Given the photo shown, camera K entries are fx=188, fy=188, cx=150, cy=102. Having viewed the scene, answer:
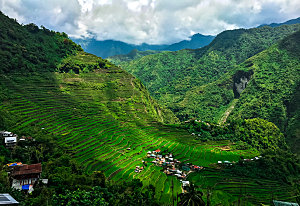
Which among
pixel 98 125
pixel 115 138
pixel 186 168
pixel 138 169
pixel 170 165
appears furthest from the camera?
pixel 98 125

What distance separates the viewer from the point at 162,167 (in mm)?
44281

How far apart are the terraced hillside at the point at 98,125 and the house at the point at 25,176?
14488 millimetres

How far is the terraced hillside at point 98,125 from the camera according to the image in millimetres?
41250

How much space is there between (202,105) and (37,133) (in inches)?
4547

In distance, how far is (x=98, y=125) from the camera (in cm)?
5631

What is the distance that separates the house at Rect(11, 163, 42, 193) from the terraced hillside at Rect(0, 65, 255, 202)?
570 inches

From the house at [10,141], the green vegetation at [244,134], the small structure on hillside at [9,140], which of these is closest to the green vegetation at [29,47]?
the small structure on hillside at [9,140]

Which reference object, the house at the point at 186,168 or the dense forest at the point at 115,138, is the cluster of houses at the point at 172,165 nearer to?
the house at the point at 186,168

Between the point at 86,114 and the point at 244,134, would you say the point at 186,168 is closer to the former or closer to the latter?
the point at 86,114

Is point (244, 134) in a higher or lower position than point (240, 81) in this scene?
lower

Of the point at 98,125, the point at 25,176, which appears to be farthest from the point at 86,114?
the point at 25,176

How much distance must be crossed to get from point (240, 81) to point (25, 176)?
149 meters

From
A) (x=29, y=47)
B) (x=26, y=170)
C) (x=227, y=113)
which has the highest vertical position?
(x=29, y=47)

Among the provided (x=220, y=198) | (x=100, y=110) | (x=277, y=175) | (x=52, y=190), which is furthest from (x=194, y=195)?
(x=100, y=110)
